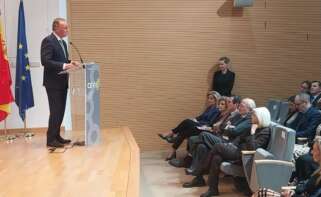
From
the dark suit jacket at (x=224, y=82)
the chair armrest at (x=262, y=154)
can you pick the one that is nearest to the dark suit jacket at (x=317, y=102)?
the dark suit jacket at (x=224, y=82)

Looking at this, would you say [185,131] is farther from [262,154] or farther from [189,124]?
[262,154]

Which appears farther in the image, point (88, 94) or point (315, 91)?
point (315, 91)

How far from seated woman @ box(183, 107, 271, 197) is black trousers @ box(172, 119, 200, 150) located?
1.33 meters

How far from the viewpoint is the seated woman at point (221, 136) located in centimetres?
509

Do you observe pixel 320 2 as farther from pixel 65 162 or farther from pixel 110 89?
pixel 65 162

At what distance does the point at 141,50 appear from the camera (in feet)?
24.1

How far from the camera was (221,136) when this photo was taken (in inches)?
228

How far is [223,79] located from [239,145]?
252cm

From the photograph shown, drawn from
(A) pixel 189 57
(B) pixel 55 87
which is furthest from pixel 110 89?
(B) pixel 55 87

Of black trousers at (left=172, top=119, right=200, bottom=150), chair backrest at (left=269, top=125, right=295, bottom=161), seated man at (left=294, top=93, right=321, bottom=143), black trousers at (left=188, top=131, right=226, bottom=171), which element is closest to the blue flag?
black trousers at (left=172, top=119, right=200, bottom=150)

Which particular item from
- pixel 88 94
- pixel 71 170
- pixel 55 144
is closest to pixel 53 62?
pixel 88 94

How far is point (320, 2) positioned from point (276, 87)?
172 centimetres

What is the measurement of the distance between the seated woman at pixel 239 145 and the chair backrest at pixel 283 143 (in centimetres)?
20

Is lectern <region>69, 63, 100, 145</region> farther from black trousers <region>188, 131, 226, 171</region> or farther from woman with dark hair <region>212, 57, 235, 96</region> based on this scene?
woman with dark hair <region>212, 57, 235, 96</region>
